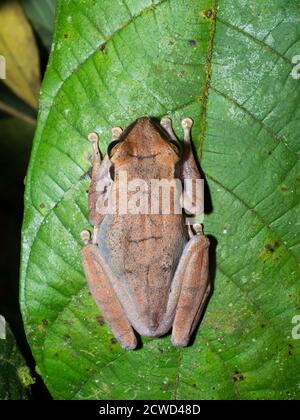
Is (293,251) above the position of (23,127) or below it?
below

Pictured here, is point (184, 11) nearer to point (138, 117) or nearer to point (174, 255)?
point (138, 117)

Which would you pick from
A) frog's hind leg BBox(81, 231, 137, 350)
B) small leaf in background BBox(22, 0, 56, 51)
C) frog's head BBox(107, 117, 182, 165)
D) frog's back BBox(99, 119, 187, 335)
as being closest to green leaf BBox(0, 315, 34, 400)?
frog's hind leg BBox(81, 231, 137, 350)

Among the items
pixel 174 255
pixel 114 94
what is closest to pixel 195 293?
pixel 174 255

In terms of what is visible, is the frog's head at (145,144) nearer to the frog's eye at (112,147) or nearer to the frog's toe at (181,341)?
the frog's eye at (112,147)

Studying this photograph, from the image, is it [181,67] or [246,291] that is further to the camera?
[246,291]

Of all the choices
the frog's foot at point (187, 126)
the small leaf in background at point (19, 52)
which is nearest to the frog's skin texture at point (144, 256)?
the frog's foot at point (187, 126)

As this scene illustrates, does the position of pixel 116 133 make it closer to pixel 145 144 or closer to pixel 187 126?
pixel 145 144
